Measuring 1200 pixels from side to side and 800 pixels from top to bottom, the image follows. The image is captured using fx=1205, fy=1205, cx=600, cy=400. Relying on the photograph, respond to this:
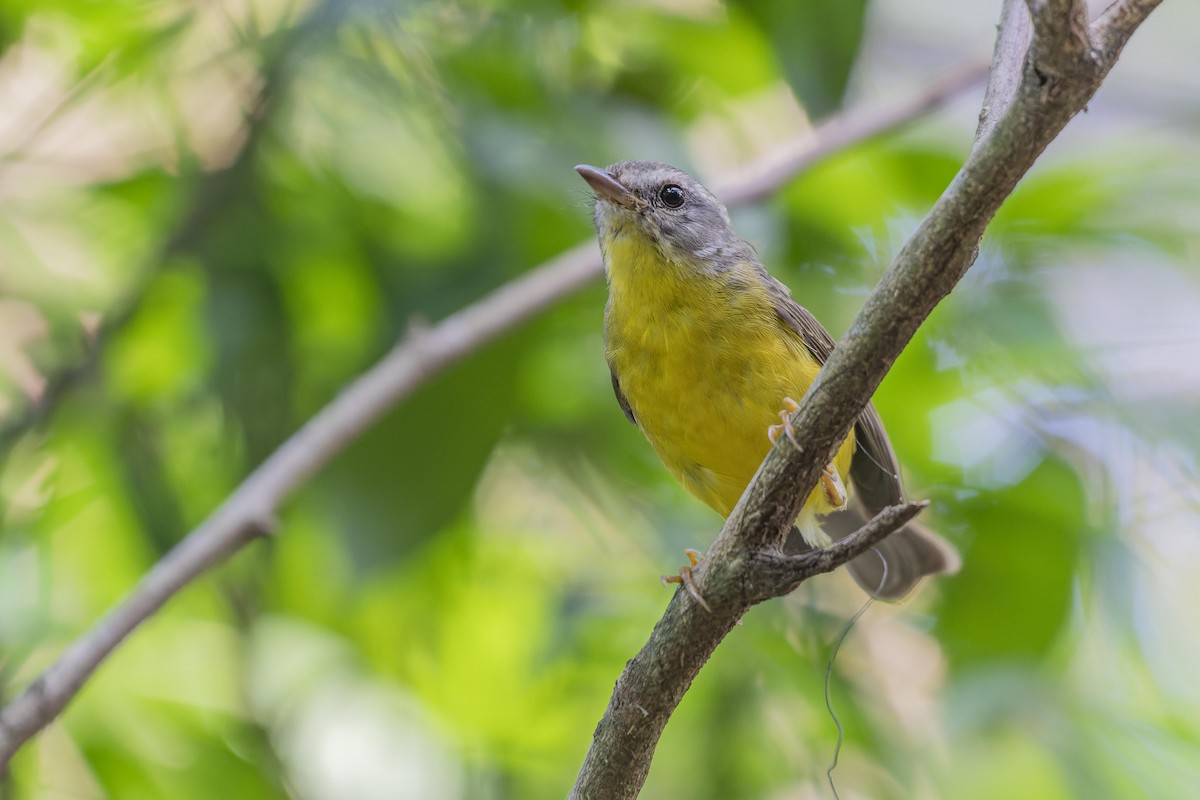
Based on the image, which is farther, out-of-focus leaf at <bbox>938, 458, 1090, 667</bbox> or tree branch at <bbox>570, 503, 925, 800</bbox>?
out-of-focus leaf at <bbox>938, 458, 1090, 667</bbox>

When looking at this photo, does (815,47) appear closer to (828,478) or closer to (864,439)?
(864,439)

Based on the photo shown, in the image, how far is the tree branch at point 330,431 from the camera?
99.7 inches

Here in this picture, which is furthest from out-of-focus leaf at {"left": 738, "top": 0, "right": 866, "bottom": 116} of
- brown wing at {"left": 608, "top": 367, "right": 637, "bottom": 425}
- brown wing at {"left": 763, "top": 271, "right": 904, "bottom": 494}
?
brown wing at {"left": 608, "top": 367, "right": 637, "bottom": 425}

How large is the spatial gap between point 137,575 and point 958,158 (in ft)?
9.58

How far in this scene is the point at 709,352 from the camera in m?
3.13

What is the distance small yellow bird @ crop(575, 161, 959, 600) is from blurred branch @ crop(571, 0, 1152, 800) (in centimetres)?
90

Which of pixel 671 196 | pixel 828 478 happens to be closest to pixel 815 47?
pixel 671 196

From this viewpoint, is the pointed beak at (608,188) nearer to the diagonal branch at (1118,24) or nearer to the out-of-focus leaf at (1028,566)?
the out-of-focus leaf at (1028,566)

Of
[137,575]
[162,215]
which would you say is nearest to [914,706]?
[137,575]

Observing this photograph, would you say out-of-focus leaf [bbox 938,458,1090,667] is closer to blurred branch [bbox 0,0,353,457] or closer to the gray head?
the gray head

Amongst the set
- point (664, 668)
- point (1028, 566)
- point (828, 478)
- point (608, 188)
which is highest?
point (608, 188)

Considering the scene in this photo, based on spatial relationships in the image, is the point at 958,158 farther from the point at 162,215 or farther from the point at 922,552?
the point at 162,215

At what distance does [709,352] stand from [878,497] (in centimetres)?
87

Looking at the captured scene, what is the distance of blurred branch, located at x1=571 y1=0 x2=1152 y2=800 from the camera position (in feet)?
5.31
